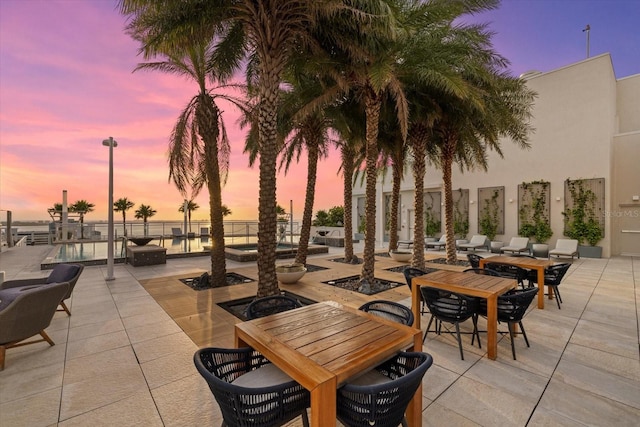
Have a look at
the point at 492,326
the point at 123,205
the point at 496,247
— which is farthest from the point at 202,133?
the point at 123,205

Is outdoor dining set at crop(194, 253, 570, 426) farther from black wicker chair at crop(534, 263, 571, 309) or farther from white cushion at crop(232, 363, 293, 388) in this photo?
black wicker chair at crop(534, 263, 571, 309)

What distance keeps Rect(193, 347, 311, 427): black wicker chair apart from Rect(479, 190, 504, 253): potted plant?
635 inches

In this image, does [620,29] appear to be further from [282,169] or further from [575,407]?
[575,407]

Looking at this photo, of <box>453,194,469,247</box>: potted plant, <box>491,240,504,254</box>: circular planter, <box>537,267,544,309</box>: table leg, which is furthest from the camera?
<box>453,194,469,247</box>: potted plant

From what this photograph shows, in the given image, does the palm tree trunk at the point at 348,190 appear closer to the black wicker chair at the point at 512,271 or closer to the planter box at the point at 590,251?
the black wicker chair at the point at 512,271

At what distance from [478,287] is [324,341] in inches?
102

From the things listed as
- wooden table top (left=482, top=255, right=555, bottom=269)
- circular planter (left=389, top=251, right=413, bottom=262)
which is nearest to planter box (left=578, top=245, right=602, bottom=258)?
circular planter (left=389, top=251, right=413, bottom=262)

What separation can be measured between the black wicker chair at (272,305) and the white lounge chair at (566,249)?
12.8 m

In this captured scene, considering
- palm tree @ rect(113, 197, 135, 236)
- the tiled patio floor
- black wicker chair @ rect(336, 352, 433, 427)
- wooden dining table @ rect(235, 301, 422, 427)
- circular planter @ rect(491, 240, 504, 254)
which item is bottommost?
the tiled patio floor

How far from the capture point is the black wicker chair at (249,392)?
1.52 metres

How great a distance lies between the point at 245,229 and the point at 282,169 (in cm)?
801

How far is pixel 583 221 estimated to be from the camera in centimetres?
1251

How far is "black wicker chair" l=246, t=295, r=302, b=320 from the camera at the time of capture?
114 inches

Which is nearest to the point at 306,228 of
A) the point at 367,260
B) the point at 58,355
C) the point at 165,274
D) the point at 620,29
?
the point at 367,260
